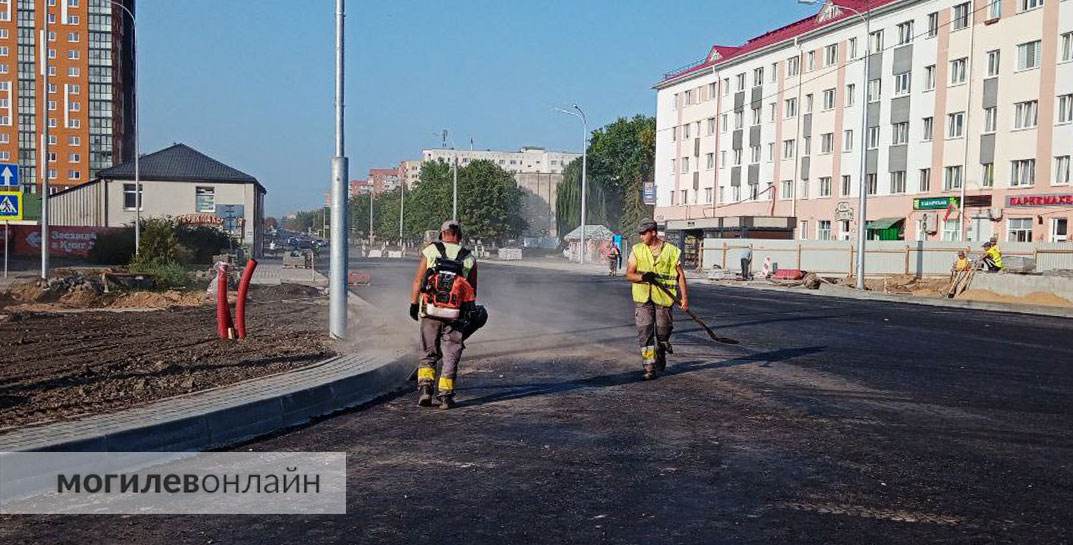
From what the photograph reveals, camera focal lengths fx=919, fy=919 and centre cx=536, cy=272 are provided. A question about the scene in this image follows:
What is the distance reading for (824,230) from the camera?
52.0 metres

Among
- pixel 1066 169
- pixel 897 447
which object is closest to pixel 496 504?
pixel 897 447

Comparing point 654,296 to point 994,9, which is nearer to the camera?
point 654,296

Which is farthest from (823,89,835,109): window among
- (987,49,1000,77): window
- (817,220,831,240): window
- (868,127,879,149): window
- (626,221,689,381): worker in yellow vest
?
(626,221,689,381): worker in yellow vest

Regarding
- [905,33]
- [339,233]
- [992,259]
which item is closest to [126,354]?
[339,233]

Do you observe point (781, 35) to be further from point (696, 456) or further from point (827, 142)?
point (696, 456)

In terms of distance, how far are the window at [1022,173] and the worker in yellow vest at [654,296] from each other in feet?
116

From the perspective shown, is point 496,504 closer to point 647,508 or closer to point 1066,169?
point 647,508

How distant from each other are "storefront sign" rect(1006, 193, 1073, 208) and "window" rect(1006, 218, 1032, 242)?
0.73 metres

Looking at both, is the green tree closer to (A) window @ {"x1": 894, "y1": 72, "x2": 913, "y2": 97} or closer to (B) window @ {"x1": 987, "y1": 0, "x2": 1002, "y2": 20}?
(A) window @ {"x1": 894, "y1": 72, "x2": 913, "y2": 97}

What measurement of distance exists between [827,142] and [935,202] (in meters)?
9.71

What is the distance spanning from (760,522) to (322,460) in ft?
9.23

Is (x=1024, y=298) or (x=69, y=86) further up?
(x=69, y=86)

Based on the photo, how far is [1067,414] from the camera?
313 inches

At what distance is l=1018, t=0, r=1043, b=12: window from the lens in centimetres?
3884
